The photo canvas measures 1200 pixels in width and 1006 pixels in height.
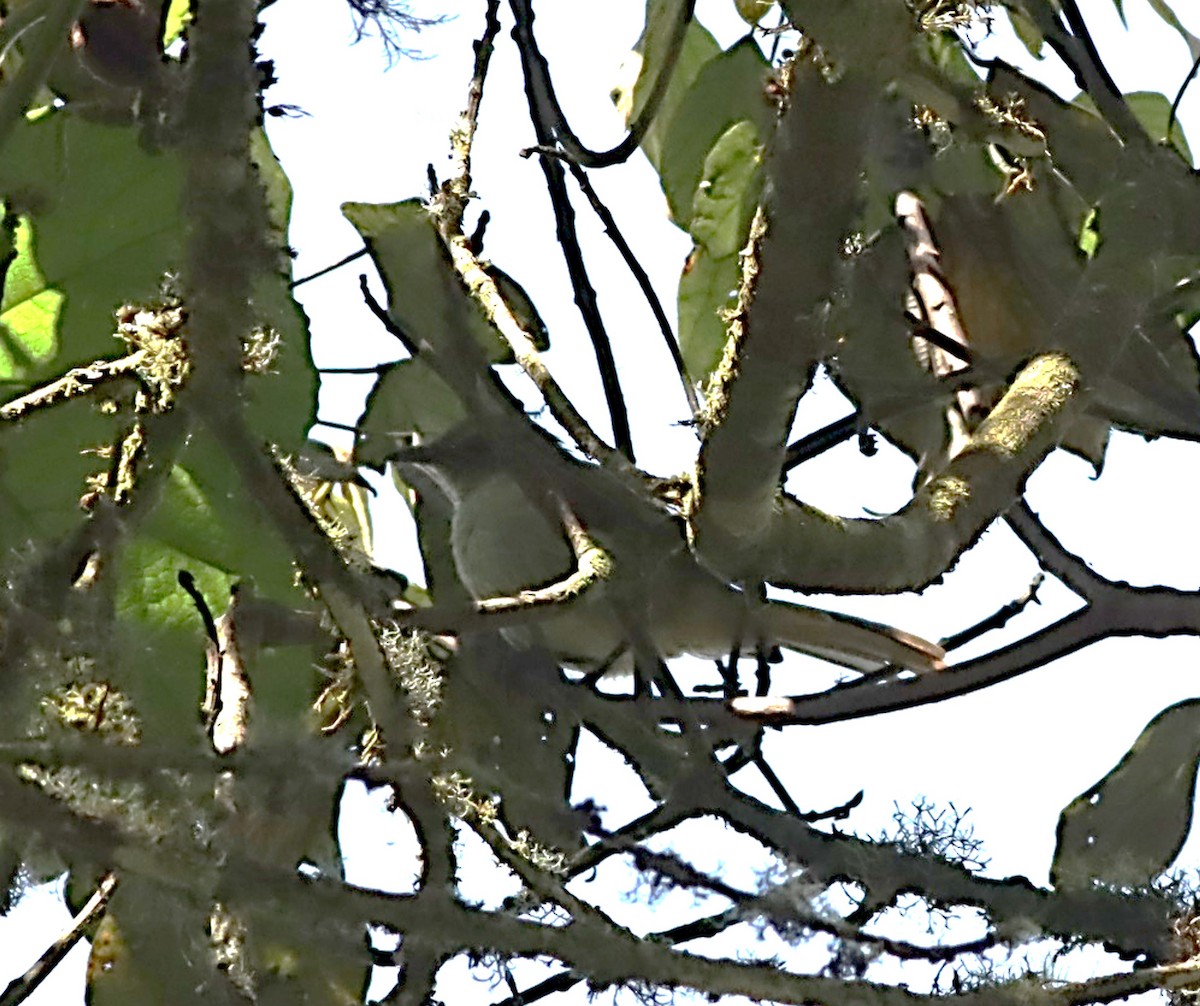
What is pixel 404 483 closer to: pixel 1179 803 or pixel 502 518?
pixel 502 518

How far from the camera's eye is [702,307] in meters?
1.35

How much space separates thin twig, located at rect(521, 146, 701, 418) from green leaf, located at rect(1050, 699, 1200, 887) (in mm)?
451

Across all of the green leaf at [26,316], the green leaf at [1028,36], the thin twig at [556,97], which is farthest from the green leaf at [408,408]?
the green leaf at [1028,36]

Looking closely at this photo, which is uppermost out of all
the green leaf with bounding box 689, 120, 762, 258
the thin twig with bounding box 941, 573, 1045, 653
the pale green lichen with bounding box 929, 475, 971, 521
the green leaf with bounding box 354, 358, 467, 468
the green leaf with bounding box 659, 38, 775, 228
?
the green leaf with bounding box 659, 38, 775, 228

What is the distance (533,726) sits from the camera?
3.98 ft

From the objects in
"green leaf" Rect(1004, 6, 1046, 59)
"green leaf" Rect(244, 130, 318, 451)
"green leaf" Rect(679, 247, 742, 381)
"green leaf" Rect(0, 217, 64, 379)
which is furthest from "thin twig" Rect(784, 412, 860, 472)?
"green leaf" Rect(0, 217, 64, 379)

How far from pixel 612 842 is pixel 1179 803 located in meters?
0.48

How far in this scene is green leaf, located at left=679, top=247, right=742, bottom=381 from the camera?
1.34 meters

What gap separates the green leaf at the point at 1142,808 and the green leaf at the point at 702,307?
0.49m

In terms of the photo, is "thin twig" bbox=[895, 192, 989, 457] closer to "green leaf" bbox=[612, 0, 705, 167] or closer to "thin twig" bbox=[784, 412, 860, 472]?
"thin twig" bbox=[784, 412, 860, 472]

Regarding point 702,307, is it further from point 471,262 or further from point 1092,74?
point 1092,74

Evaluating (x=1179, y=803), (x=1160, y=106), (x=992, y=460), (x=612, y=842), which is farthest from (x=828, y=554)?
(x=1160, y=106)

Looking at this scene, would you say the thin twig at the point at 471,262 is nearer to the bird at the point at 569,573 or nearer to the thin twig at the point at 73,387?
the bird at the point at 569,573

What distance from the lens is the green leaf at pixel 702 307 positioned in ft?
4.41
